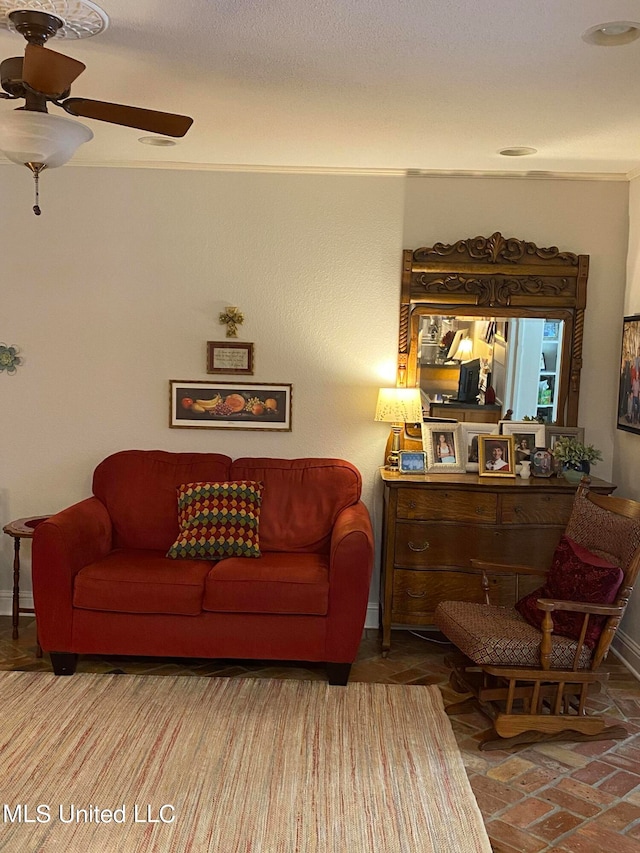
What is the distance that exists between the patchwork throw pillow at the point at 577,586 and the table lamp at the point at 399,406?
118 cm

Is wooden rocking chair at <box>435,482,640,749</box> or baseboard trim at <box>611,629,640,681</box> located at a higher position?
wooden rocking chair at <box>435,482,640,749</box>

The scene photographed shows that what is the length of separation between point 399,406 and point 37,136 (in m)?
2.60

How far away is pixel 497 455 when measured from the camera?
4652mm

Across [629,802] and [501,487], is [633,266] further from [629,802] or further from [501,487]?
[629,802]

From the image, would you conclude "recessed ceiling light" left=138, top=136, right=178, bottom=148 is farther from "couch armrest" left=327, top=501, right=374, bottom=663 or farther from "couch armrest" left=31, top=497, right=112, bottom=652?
"couch armrest" left=327, top=501, right=374, bottom=663

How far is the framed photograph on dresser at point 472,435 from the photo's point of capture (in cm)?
475

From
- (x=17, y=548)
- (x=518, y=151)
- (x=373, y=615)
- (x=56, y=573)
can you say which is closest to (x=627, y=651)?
(x=373, y=615)

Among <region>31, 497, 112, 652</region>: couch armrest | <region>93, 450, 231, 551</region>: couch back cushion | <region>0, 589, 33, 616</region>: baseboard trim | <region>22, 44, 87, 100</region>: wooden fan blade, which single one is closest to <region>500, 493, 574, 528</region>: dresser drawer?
<region>93, 450, 231, 551</region>: couch back cushion

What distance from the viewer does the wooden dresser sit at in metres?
4.40

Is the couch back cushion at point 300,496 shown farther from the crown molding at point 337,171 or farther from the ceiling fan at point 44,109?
the ceiling fan at point 44,109

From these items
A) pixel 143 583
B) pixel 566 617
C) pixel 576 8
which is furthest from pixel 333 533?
pixel 576 8

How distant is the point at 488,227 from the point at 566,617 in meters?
2.32

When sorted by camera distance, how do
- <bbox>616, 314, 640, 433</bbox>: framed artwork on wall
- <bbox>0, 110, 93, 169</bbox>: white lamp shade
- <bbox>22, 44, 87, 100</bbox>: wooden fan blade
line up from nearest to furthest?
<bbox>22, 44, 87, 100</bbox>: wooden fan blade < <bbox>0, 110, 93, 169</bbox>: white lamp shade < <bbox>616, 314, 640, 433</bbox>: framed artwork on wall

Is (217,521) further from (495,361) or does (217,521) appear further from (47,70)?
(47,70)
